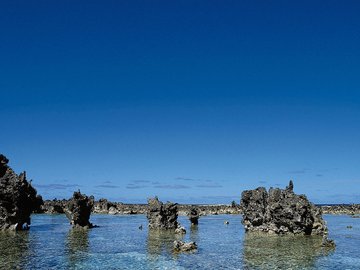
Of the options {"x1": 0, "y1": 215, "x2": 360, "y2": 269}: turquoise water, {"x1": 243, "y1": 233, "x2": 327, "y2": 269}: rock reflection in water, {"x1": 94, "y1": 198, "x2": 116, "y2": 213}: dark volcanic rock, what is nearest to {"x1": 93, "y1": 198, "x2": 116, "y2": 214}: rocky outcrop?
{"x1": 94, "y1": 198, "x2": 116, "y2": 213}: dark volcanic rock

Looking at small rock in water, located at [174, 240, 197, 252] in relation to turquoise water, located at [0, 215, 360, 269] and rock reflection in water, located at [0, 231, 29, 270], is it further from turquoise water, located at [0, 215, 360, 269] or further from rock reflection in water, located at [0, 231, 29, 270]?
rock reflection in water, located at [0, 231, 29, 270]

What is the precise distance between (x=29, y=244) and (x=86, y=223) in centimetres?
2953

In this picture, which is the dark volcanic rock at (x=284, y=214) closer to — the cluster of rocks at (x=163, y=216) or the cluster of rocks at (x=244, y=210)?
the cluster of rocks at (x=244, y=210)

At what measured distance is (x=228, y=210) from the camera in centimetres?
17450

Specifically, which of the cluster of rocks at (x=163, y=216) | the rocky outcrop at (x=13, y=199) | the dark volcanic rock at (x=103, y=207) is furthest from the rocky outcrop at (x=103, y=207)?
the rocky outcrop at (x=13, y=199)

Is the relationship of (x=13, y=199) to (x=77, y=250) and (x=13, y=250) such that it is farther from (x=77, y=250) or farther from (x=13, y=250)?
(x=77, y=250)

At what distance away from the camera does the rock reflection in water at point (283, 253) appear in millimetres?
37500

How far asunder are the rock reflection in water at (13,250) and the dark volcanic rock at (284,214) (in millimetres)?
36636

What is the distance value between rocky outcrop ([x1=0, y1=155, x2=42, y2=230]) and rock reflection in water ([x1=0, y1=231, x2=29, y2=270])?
497cm

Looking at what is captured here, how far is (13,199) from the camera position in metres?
65.3

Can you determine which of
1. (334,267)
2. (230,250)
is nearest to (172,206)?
(230,250)

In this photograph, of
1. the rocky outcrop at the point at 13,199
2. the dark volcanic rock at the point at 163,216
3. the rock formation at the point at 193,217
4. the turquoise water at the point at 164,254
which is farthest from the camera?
the rock formation at the point at 193,217

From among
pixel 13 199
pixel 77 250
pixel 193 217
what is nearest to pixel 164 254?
pixel 77 250

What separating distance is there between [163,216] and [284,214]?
74.4ft
